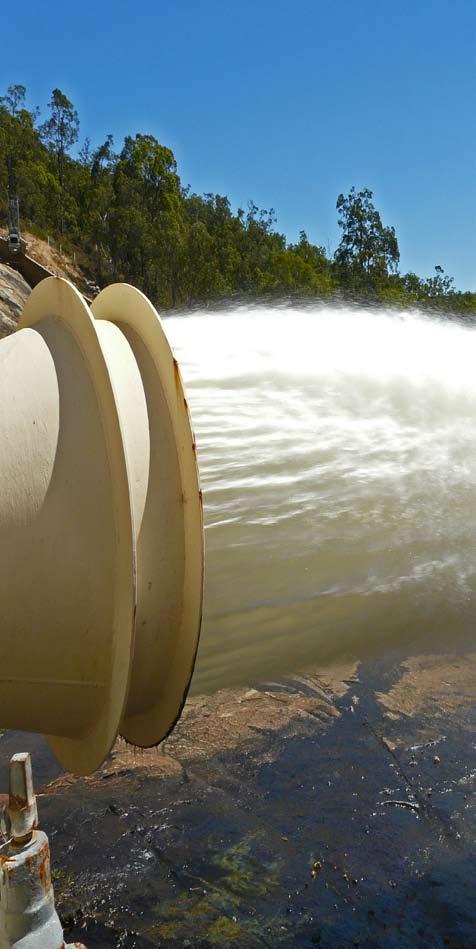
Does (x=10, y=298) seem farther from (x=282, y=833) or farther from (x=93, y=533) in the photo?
(x=93, y=533)

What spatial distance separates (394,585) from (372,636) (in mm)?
449

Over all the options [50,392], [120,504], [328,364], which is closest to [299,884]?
[120,504]

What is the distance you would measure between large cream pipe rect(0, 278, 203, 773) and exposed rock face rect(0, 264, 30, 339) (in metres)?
8.70

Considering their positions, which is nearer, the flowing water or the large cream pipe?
the large cream pipe

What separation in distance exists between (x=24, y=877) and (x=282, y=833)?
3.63 ft

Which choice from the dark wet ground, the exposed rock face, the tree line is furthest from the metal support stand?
the tree line

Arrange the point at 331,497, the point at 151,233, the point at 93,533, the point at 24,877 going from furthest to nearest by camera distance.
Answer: the point at 151,233, the point at 331,497, the point at 93,533, the point at 24,877

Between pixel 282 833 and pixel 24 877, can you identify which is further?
pixel 282 833

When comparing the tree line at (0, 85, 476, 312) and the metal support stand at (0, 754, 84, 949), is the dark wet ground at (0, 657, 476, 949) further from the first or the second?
the tree line at (0, 85, 476, 312)

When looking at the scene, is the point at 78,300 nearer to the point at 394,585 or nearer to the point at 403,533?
the point at 394,585

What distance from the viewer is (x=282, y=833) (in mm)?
2432

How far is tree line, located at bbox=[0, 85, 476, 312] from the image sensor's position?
1711 inches

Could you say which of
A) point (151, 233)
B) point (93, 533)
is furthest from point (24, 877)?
point (151, 233)

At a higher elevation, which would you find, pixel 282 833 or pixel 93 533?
pixel 93 533
